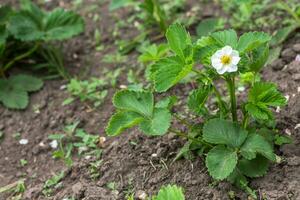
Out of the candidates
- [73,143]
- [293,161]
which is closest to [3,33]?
[73,143]

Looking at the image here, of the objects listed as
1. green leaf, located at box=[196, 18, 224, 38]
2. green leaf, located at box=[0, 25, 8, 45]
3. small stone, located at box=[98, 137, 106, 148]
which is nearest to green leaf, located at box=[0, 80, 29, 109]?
green leaf, located at box=[0, 25, 8, 45]

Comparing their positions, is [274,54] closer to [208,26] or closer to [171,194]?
[208,26]

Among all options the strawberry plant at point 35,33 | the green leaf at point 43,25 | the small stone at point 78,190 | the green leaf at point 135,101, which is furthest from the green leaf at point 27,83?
the green leaf at point 135,101

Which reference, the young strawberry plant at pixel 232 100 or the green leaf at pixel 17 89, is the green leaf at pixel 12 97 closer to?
the green leaf at pixel 17 89

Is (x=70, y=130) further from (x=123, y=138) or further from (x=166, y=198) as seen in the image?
(x=166, y=198)

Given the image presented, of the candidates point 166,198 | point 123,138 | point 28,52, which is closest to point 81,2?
point 28,52

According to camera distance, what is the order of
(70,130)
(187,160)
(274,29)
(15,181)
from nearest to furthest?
(187,160)
(15,181)
(70,130)
(274,29)
